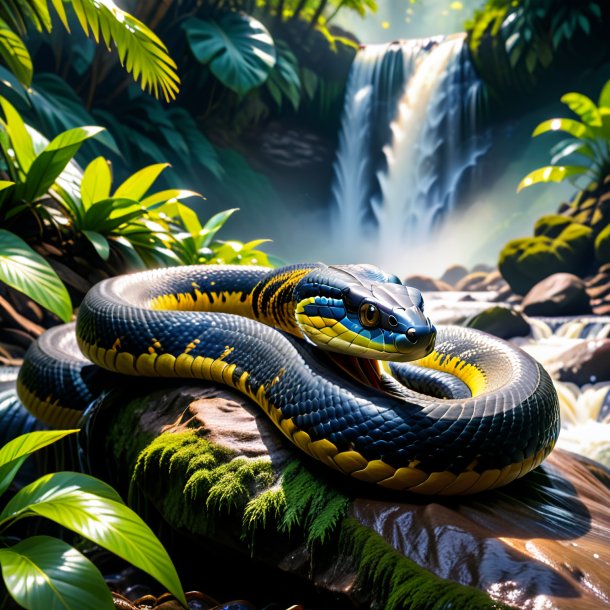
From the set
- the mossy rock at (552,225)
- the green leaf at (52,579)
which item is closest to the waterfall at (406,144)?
the mossy rock at (552,225)

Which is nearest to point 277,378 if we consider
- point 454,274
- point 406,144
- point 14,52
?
point 14,52

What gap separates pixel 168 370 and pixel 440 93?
39.2ft

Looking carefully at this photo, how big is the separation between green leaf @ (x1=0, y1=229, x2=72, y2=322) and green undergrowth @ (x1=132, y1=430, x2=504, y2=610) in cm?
77

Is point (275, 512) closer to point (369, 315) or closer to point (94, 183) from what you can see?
point (369, 315)

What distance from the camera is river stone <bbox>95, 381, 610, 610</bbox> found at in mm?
1313

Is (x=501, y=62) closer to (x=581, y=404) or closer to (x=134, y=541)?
(x=581, y=404)

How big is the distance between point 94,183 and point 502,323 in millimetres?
5528

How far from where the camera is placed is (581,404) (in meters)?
5.67

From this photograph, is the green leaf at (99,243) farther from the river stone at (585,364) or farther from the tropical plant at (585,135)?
the tropical plant at (585,135)

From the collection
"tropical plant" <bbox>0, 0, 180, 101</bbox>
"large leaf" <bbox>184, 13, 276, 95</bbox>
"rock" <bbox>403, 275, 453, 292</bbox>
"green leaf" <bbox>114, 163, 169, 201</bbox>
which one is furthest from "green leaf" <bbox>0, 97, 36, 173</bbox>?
"rock" <bbox>403, 275, 453, 292</bbox>

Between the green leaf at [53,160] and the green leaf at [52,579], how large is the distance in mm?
3190

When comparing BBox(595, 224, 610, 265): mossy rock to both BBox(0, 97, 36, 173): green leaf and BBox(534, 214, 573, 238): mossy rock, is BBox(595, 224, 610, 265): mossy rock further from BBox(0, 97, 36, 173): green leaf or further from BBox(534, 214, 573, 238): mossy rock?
BBox(0, 97, 36, 173): green leaf

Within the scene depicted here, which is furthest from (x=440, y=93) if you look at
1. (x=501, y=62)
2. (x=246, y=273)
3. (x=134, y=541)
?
(x=134, y=541)

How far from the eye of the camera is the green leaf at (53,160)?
12.4ft
